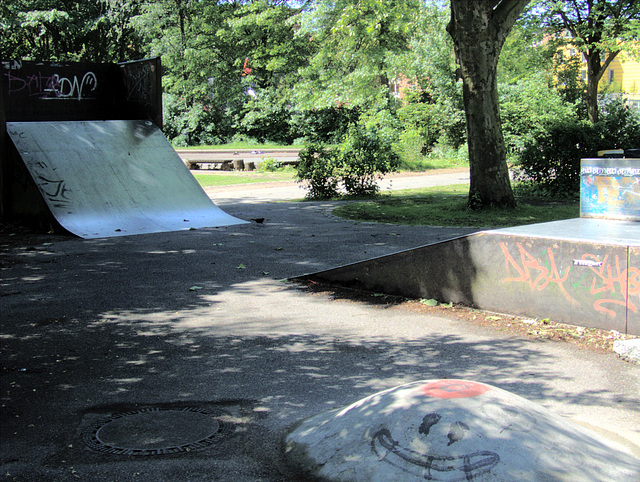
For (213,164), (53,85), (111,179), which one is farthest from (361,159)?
(213,164)

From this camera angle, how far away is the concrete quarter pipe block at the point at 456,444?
2.95m

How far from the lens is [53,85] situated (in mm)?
13875

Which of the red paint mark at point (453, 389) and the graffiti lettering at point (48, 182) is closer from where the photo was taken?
the red paint mark at point (453, 389)

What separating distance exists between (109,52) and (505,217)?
144 ft

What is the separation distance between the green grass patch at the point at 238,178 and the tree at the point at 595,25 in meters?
11.0

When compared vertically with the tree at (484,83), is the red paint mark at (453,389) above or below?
below

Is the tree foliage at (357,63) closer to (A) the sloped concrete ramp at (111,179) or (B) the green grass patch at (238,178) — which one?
(B) the green grass patch at (238,178)

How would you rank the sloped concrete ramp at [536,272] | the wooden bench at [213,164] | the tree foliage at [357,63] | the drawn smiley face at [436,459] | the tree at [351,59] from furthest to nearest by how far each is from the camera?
the tree at [351,59]
the wooden bench at [213,164]
the tree foliage at [357,63]
the sloped concrete ramp at [536,272]
the drawn smiley face at [436,459]

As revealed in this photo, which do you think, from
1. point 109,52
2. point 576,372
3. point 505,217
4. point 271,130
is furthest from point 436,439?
point 109,52

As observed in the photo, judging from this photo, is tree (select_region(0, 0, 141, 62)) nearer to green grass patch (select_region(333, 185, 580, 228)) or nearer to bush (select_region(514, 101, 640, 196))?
green grass patch (select_region(333, 185, 580, 228))

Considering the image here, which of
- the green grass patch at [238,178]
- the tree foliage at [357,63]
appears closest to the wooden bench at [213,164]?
the green grass patch at [238,178]

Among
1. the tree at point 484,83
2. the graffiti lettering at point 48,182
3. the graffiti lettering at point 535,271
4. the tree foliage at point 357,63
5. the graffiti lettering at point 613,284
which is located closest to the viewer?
the graffiti lettering at point 613,284

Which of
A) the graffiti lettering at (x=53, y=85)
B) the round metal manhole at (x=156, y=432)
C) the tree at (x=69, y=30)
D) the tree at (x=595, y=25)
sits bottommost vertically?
the round metal manhole at (x=156, y=432)

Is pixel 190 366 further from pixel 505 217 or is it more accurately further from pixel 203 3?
pixel 203 3
